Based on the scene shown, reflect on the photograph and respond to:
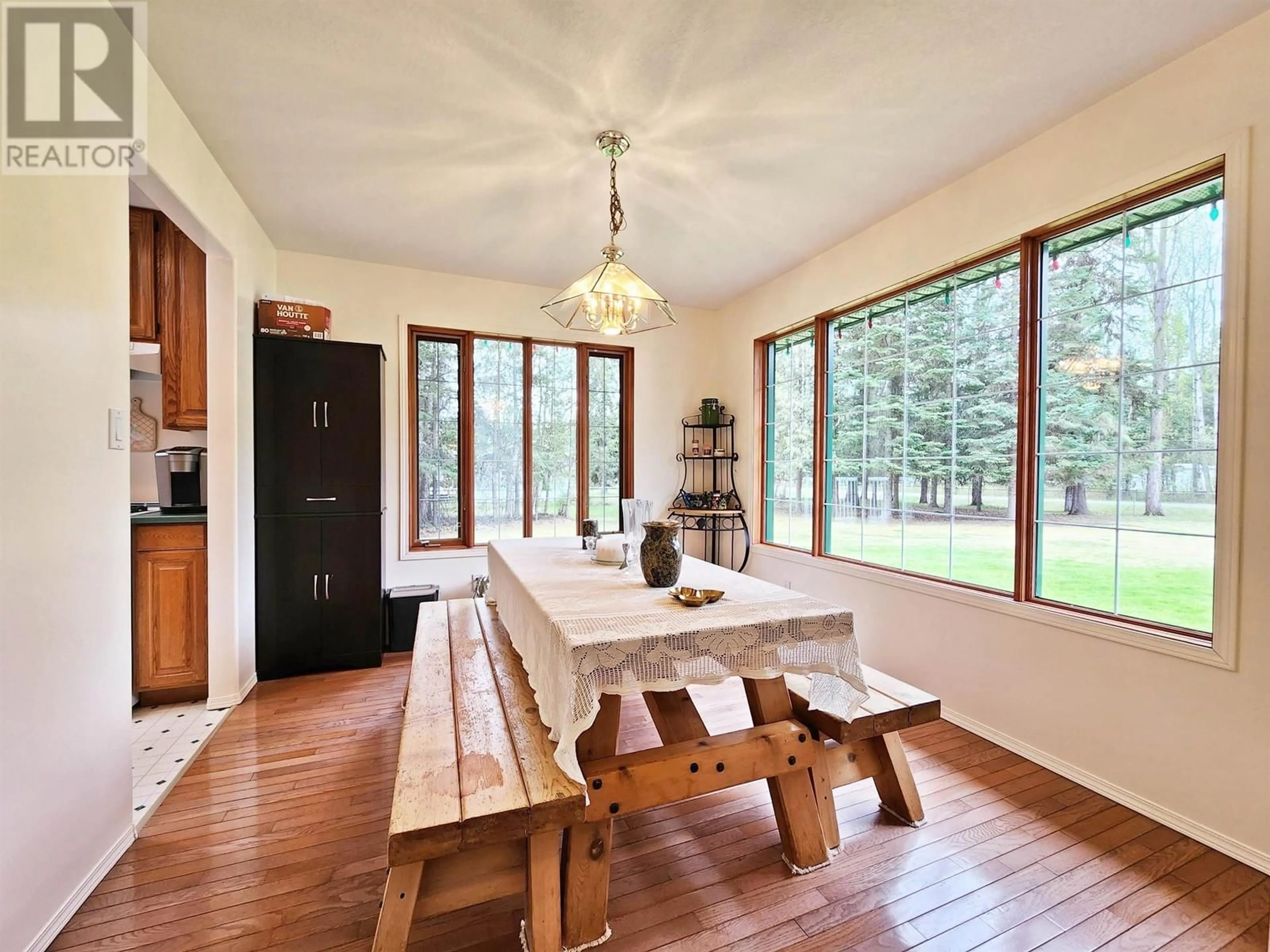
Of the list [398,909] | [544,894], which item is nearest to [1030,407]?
[544,894]

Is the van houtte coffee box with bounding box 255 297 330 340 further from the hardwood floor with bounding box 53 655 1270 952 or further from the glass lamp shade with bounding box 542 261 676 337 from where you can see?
the hardwood floor with bounding box 53 655 1270 952

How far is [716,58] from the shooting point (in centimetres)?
183

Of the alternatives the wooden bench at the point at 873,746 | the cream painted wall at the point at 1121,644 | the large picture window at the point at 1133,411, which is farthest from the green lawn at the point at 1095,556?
the wooden bench at the point at 873,746

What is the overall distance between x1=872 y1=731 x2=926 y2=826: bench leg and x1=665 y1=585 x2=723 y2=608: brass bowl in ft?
2.70

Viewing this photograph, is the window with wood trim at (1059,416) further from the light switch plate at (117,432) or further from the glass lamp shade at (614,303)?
the light switch plate at (117,432)

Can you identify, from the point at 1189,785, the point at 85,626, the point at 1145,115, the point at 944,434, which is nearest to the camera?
the point at 85,626

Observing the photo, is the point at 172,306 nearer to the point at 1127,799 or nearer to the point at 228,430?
the point at 228,430

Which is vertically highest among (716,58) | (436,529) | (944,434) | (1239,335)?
(716,58)

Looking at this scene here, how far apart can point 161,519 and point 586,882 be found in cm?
269

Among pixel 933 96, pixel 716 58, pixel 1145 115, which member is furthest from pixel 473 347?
pixel 1145 115

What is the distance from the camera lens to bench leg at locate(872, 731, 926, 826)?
182 centimetres

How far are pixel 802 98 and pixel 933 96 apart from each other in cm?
51

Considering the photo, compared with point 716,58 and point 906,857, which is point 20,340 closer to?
point 716,58

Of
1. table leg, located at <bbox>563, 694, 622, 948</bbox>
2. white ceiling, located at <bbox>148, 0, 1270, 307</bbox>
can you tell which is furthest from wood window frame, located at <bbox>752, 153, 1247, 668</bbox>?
table leg, located at <bbox>563, 694, 622, 948</bbox>
